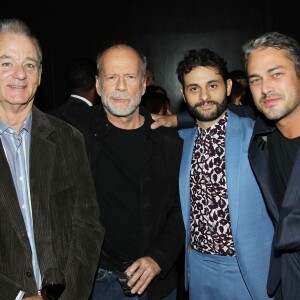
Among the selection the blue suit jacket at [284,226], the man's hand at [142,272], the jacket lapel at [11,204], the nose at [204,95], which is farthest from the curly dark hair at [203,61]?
the jacket lapel at [11,204]

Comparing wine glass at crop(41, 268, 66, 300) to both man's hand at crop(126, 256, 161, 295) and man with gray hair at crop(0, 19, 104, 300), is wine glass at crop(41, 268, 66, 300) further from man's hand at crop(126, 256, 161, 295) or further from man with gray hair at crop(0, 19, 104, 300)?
man's hand at crop(126, 256, 161, 295)

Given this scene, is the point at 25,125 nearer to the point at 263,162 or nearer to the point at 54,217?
the point at 54,217

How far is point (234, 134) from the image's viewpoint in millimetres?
2422

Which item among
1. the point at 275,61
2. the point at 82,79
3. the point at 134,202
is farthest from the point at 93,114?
the point at 82,79

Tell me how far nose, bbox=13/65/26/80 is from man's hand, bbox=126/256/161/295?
113 cm

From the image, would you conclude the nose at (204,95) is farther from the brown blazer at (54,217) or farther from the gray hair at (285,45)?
the brown blazer at (54,217)

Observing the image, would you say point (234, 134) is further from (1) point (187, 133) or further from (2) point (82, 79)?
(2) point (82, 79)

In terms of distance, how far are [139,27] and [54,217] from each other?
223 inches

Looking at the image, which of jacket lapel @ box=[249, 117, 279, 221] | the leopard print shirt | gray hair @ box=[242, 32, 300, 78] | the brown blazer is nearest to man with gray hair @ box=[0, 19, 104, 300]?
the brown blazer

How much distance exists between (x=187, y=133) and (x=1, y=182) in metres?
1.32

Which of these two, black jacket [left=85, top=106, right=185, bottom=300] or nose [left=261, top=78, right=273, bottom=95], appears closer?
nose [left=261, top=78, right=273, bottom=95]

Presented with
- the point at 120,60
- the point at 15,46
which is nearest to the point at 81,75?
the point at 120,60

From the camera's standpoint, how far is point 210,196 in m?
2.41

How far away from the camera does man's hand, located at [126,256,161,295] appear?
7.06 ft
